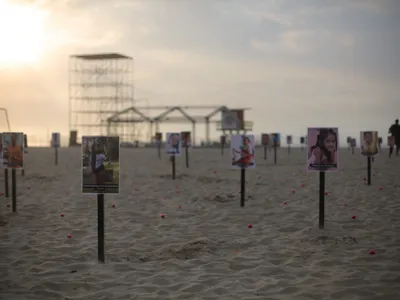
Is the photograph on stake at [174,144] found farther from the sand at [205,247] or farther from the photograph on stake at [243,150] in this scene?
the photograph on stake at [243,150]

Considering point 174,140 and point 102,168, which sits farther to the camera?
point 174,140

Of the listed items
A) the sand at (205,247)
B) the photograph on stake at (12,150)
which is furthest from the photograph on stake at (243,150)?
the photograph on stake at (12,150)

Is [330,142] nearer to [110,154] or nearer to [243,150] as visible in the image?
[243,150]

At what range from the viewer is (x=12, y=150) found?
12555 millimetres

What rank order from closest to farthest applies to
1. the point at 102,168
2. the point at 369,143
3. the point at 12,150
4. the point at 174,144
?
the point at 102,168 < the point at 12,150 < the point at 369,143 < the point at 174,144

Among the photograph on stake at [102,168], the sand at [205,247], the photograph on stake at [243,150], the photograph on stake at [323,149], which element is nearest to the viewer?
the sand at [205,247]

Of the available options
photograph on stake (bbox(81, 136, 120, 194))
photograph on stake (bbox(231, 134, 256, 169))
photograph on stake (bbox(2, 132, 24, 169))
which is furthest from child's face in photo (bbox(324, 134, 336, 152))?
photograph on stake (bbox(2, 132, 24, 169))

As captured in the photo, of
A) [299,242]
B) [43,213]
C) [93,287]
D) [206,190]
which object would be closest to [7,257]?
[93,287]

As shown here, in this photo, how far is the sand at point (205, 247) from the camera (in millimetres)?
6430

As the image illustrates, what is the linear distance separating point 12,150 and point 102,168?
230 inches

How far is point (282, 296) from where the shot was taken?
19.8 ft

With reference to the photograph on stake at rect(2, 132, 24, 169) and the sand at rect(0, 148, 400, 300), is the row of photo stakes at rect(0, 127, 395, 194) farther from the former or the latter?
the sand at rect(0, 148, 400, 300)

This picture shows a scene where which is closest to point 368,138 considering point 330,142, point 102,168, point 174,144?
point 174,144

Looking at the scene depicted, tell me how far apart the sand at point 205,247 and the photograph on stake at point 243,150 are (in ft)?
3.73
